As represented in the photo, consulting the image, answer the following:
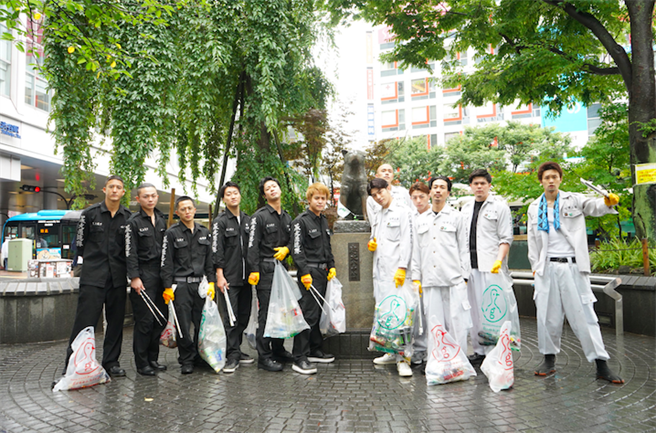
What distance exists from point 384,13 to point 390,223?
275 inches

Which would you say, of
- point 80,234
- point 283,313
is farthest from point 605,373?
point 80,234

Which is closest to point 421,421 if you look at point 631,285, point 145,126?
point 631,285

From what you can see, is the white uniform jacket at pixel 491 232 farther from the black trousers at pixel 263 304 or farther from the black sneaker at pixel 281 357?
the black sneaker at pixel 281 357

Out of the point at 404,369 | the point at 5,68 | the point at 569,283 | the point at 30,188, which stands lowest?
the point at 404,369

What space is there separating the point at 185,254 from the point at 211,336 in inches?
37.6

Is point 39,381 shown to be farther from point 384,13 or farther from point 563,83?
point 563,83

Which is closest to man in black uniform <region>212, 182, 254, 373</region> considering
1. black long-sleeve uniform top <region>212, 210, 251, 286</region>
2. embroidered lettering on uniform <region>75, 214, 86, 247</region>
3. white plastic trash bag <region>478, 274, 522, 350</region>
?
black long-sleeve uniform top <region>212, 210, 251, 286</region>

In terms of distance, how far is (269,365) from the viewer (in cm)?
519

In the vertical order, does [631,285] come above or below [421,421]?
above

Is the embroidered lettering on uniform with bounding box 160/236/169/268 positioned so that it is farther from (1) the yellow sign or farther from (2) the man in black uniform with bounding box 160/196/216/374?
(1) the yellow sign

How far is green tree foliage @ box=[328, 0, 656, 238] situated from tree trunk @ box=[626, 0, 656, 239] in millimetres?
16

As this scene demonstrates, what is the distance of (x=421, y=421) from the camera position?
11.5 feet

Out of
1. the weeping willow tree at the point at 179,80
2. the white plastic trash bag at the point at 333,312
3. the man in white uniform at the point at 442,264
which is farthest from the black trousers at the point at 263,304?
the weeping willow tree at the point at 179,80

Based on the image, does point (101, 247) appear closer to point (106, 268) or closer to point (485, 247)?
point (106, 268)
